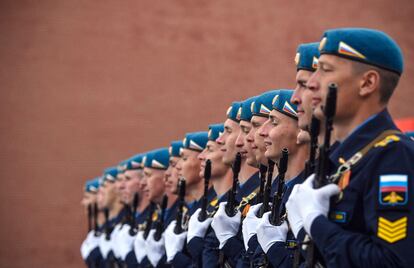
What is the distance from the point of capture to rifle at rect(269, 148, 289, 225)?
3.84 m

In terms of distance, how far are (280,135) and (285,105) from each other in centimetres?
13

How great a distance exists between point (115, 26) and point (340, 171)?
12381mm

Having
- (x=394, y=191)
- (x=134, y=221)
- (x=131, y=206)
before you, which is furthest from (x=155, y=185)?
(x=394, y=191)

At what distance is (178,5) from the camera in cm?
1508

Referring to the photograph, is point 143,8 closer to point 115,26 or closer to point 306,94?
point 115,26

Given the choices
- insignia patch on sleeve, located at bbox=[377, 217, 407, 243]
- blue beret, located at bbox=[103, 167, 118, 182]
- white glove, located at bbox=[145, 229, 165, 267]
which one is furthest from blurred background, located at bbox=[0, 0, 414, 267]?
insignia patch on sleeve, located at bbox=[377, 217, 407, 243]

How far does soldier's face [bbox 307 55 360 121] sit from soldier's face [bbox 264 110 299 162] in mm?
1038

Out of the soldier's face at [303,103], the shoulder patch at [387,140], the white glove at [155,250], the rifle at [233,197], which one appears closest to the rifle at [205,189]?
the rifle at [233,197]

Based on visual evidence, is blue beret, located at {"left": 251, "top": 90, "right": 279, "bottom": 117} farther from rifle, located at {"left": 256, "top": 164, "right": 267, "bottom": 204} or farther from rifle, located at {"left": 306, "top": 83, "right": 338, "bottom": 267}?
rifle, located at {"left": 306, "top": 83, "right": 338, "bottom": 267}

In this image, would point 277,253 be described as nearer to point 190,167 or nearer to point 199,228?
point 199,228

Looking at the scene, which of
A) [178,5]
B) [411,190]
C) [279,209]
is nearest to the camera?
[411,190]

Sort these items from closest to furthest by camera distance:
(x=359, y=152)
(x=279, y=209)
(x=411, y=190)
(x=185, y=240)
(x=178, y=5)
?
1. (x=411, y=190)
2. (x=359, y=152)
3. (x=279, y=209)
4. (x=185, y=240)
5. (x=178, y=5)

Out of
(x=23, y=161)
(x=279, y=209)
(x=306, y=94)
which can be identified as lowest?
(x=23, y=161)

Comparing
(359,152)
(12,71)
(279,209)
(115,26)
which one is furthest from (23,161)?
(359,152)
